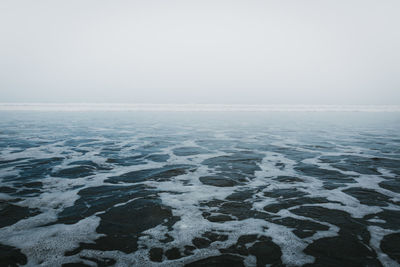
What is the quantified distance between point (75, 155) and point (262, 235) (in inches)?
337

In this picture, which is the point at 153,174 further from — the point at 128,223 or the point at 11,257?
the point at 11,257

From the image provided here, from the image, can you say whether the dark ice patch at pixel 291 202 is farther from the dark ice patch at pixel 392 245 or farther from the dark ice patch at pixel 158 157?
the dark ice patch at pixel 158 157

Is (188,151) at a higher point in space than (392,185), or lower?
lower

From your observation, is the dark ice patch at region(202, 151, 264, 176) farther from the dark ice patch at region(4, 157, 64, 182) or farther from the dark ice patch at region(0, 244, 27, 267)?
the dark ice patch at region(0, 244, 27, 267)

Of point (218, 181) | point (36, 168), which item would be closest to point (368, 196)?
point (218, 181)

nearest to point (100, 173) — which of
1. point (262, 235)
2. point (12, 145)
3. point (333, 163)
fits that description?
point (262, 235)

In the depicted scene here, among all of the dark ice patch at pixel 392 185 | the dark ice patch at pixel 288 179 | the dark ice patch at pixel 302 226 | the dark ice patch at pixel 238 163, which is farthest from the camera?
the dark ice patch at pixel 238 163

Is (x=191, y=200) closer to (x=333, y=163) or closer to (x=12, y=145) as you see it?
(x=333, y=163)

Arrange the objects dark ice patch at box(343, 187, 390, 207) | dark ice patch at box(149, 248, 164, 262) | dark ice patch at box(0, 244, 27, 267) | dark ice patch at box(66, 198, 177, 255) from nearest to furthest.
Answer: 1. dark ice patch at box(0, 244, 27, 267)
2. dark ice patch at box(149, 248, 164, 262)
3. dark ice patch at box(66, 198, 177, 255)
4. dark ice patch at box(343, 187, 390, 207)

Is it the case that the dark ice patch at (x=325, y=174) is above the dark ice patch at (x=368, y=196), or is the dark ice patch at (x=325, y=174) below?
below

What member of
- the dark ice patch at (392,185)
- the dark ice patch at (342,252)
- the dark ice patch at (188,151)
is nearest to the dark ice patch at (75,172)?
the dark ice patch at (188,151)

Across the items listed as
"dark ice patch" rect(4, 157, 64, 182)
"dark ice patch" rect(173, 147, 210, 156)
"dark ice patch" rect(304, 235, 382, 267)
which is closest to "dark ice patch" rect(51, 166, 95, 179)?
"dark ice patch" rect(4, 157, 64, 182)

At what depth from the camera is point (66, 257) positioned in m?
3.44

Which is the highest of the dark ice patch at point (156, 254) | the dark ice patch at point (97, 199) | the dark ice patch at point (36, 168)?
the dark ice patch at point (36, 168)
